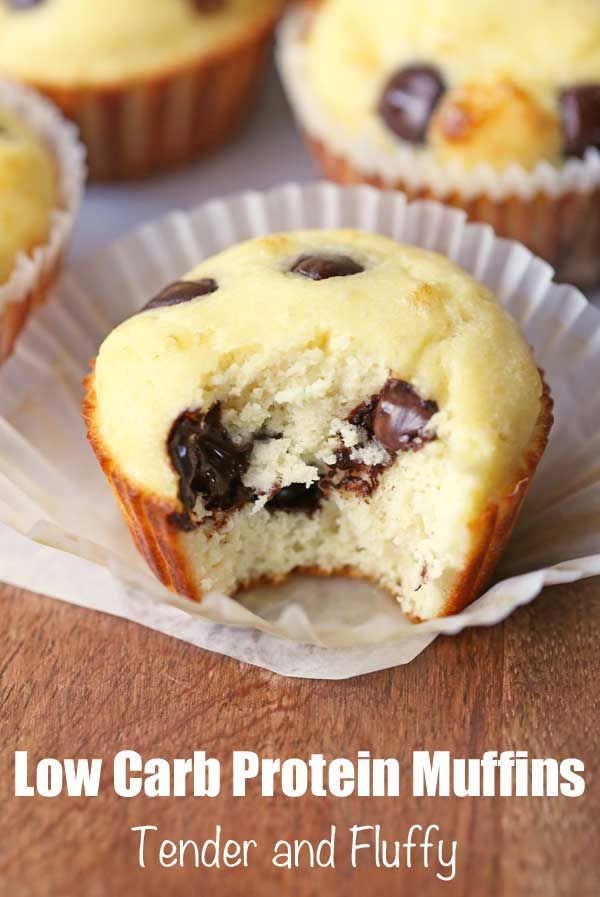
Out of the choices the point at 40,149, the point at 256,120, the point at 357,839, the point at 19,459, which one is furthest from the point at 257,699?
the point at 256,120

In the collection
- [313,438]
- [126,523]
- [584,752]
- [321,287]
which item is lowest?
[126,523]

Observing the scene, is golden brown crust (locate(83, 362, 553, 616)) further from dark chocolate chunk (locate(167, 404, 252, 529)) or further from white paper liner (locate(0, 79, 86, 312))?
white paper liner (locate(0, 79, 86, 312))

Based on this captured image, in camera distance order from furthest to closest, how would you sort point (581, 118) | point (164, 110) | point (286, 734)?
point (164, 110) < point (581, 118) < point (286, 734)

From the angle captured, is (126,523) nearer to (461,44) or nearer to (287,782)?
(287,782)

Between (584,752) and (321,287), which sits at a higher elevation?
(321,287)

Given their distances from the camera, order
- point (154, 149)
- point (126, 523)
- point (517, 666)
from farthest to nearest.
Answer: point (154, 149)
point (126, 523)
point (517, 666)

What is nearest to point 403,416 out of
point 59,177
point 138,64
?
point 59,177

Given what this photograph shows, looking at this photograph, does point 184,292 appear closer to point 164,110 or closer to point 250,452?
point 250,452
